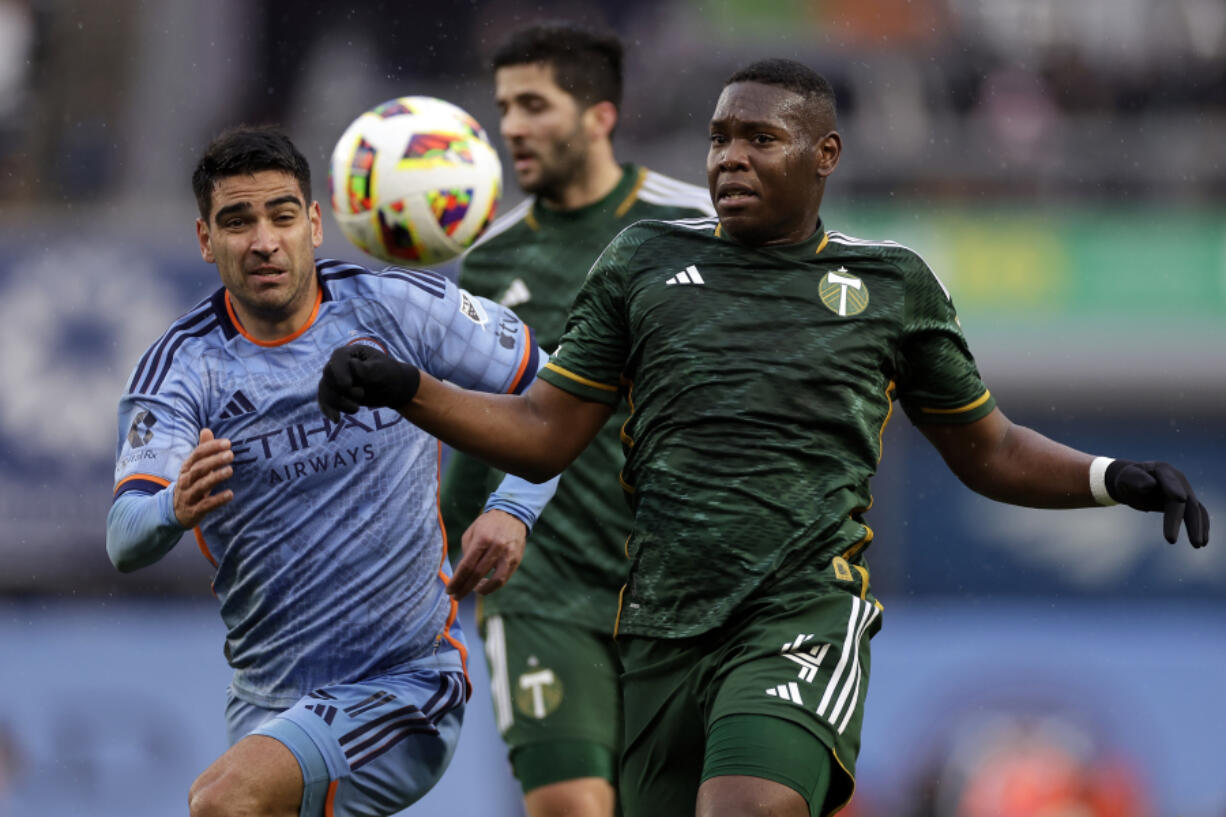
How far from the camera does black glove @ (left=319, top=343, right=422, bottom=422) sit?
14.1 feet

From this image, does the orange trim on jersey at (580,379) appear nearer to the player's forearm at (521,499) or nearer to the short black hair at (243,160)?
the player's forearm at (521,499)

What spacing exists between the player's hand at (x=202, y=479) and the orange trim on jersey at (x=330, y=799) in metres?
0.86

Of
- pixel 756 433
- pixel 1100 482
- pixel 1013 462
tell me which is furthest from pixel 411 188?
pixel 1100 482

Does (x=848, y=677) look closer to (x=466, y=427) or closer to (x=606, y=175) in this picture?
(x=466, y=427)

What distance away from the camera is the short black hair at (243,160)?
5.13 metres

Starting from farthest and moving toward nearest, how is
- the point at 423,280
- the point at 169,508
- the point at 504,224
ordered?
the point at 504,224 < the point at 423,280 < the point at 169,508

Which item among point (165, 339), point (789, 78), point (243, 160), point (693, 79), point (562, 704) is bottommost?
point (562, 704)

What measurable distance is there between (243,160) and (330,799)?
173 cm

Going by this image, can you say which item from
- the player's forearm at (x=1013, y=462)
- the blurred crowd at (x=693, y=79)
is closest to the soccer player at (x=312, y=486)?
the player's forearm at (x=1013, y=462)

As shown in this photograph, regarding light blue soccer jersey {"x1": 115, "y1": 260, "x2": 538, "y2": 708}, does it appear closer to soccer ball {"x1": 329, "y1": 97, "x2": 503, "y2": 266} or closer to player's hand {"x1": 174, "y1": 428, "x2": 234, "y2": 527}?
player's hand {"x1": 174, "y1": 428, "x2": 234, "y2": 527}

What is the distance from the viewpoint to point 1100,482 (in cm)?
480

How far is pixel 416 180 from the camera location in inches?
253

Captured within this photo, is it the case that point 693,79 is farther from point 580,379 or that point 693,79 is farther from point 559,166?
point 580,379

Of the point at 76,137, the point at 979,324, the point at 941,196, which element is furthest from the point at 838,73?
the point at 76,137
